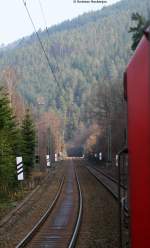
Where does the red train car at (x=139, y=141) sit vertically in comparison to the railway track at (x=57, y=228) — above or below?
above

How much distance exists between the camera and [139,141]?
4.98 meters

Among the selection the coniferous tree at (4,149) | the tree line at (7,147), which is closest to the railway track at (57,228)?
the coniferous tree at (4,149)

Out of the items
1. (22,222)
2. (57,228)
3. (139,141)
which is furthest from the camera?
(22,222)

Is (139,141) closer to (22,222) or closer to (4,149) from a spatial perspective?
(22,222)

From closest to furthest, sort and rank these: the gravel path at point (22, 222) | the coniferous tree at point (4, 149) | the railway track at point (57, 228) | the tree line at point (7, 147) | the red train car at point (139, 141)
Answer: the red train car at point (139, 141) < the railway track at point (57, 228) < the gravel path at point (22, 222) < the coniferous tree at point (4, 149) < the tree line at point (7, 147)

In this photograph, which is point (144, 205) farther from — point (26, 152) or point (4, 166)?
point (26, 152)

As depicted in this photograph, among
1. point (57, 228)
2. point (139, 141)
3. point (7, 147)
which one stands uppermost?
point (7, 147)

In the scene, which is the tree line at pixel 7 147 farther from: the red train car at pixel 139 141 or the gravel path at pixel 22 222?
the red train car at pixel 139 141

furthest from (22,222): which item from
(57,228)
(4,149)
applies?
(4,149)

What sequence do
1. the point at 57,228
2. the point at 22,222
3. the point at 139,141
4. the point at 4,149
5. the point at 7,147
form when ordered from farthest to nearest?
the point at 7,147, the point at 4,149, the point at 22,222, the point at 57,228, the point at 139,141

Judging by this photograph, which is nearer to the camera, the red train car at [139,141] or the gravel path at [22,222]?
the red train car at [139,141]

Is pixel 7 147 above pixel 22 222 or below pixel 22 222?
above

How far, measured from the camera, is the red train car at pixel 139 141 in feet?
14.8

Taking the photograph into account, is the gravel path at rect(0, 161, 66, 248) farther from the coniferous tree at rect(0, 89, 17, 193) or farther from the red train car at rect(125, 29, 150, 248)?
the red train car at rect(125, 29, 150, 248)
